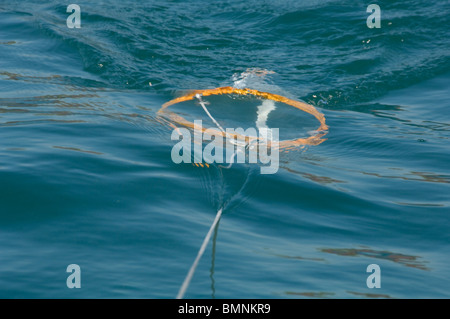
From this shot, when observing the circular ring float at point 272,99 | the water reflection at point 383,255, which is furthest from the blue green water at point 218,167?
the circular ring float at point 272,99

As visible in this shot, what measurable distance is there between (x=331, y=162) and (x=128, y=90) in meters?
2.59

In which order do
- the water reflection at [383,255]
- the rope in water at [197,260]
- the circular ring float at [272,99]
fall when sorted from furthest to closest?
the circular ring float at [272,99]
the water reflection at [383,255]
the rope in water at [197,260]

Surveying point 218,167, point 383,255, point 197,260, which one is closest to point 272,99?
point 218,167

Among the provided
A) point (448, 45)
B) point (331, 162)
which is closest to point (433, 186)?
point (331, 162)

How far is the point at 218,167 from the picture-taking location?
4.47 m

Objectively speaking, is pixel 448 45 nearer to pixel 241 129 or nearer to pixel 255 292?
pixel 241 129

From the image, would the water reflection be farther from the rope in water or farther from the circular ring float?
the circular ring float

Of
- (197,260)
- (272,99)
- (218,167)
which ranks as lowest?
(197,260)

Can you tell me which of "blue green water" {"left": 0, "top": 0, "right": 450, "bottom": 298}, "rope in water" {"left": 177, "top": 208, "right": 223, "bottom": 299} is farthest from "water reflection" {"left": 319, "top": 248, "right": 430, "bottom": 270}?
"rope in water" {"left": 177, "top": 208, "right": 223, "bottom": 299}

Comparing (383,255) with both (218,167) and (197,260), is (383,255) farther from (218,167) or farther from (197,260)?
(218,167)

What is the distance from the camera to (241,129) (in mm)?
5504

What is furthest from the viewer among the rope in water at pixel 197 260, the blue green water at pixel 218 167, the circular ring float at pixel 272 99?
the circular ring float at pixel 272 99

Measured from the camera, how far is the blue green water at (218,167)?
124 inches

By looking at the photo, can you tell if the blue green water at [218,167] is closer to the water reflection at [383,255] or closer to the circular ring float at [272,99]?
the water reflection at [383,255]
